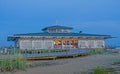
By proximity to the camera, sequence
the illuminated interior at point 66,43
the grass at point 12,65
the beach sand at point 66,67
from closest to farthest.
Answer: the beach sand at point 66,67 < the grass at point 12,65 < the illuminated interior at point 66,43

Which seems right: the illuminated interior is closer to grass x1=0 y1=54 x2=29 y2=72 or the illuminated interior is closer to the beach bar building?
the beach bar building

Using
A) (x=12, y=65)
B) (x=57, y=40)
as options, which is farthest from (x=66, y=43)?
(x=12, y=65)

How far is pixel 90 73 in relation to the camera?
61.0 ft

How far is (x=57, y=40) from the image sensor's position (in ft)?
136

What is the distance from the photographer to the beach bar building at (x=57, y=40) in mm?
39594

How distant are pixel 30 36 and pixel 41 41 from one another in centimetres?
204

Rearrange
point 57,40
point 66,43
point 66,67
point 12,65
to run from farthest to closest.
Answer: point 66,43 → point 57,40 → point 66,67 → point 12,65

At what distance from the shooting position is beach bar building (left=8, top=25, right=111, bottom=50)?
3959cm

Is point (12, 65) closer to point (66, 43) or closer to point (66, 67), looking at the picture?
point (66, 67)

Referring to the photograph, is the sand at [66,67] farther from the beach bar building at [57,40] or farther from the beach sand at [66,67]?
the beach bar building at [57,40]

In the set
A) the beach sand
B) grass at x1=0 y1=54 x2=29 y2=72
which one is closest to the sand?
the beach sand

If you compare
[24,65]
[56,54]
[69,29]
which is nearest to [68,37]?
[69,29]

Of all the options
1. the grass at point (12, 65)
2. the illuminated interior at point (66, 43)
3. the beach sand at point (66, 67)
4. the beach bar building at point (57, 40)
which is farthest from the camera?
the illuminated interior at point (66, 43)

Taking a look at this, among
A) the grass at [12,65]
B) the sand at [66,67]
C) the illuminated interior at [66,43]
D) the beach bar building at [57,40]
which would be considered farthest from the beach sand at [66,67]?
the illuminated interior at [66,43]
